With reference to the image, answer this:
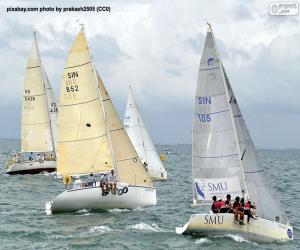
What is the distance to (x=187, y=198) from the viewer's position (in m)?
48.0

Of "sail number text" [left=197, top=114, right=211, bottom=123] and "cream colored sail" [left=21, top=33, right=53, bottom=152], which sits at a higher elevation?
"cream colored sail" [left=21, top=33, right=53, bottom=152]

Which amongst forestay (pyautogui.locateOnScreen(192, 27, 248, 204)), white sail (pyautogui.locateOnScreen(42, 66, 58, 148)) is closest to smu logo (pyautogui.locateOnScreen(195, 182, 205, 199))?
forestay (pyautogui.locateOnScreen(192, 27, 248, 204))

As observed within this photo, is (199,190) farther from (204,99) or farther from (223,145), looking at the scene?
(204,99)

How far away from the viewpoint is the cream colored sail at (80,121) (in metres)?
38.9

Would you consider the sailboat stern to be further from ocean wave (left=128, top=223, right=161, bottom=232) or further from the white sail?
ocean wave (left=128, top=223, right=161, bottom=232)

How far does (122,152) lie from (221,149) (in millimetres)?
10317

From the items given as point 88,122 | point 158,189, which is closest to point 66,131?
point 88,122

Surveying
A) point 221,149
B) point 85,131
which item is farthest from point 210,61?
point 85,131

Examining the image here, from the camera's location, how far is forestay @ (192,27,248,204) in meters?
29.4

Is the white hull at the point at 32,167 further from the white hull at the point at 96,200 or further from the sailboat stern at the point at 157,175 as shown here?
the white hull at the point at 96,200

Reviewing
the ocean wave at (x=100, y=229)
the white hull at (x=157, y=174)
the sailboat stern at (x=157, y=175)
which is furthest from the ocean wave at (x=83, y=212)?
the sailboat stern at (x=157, y=175)

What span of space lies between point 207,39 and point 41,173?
3892 centimetres

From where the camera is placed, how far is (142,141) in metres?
58.6

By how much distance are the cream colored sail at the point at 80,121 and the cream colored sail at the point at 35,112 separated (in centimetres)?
2390
